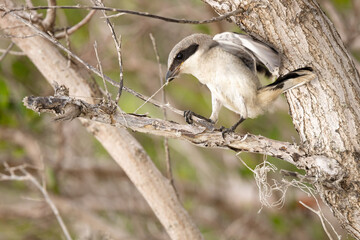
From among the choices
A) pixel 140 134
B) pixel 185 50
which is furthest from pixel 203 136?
pixel 140 134

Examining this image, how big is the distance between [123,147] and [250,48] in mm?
757

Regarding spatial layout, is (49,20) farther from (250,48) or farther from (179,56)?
(250,48)

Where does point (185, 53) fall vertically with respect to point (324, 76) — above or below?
above

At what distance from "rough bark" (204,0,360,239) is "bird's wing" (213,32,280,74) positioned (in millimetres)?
35

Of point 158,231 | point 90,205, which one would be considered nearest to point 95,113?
point 158,231

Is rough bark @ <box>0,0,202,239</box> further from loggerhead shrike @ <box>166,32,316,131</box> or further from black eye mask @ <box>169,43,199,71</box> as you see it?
black eye mask @ <box>169,43,199,71</box>

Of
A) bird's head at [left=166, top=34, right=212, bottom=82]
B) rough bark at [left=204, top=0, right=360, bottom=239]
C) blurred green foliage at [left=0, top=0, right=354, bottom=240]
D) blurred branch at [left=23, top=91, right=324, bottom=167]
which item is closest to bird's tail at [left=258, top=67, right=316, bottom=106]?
rough bark at [left=204, top=0, right=360, bottom=239]

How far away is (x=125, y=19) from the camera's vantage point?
4969 mm

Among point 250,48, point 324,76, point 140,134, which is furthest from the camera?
point 140,134

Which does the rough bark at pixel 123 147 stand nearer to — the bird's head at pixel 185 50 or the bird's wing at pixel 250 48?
the bird's head at pixel 185 50

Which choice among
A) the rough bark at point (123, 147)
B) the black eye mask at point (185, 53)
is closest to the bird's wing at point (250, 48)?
the black eye mask at point (185, 53)

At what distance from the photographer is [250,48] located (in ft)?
5.93

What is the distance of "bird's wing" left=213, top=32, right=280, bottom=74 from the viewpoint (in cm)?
172

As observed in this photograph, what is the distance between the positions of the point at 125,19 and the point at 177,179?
68.4 inches
